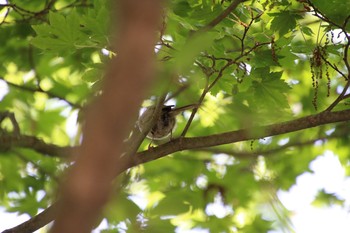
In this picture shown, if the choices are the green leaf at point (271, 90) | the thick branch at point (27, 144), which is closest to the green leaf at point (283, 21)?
the green leaf at point (271, 90)

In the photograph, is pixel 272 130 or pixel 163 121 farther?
pixel 163 121

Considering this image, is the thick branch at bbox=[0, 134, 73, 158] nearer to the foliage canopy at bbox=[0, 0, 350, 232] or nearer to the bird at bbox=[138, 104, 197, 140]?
the foliage canopy at bbox=[0, 0, 350, 232]

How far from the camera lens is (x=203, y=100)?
12.5 ft

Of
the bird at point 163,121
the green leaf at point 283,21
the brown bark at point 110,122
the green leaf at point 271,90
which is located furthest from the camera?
the bird at point 163,121

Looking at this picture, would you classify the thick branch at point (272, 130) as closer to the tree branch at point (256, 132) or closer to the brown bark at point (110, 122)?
the tree branch at point (256, 132)

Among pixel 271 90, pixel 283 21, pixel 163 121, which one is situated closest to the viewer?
pixel 283 21

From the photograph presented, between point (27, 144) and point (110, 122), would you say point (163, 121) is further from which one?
point (110, 122)

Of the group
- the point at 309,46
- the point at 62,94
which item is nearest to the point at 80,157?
the point at 309,46

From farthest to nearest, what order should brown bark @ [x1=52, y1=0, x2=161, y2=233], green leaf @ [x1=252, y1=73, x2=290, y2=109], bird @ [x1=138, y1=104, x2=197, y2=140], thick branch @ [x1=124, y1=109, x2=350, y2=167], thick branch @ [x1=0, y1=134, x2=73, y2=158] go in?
thick branch @ [x1=0, y1=134, x2=73, y2=158] < bird @ [x1=138, y1=104, x2=197, y2=140] < green leaf @ [x1=252, y1=73, x2=290, y2=109] < thick branch @ [x1=124, y1=109, x2=350, y2=167] < brown bark @ [x1=52, y1=0, x2=161, y2=233]

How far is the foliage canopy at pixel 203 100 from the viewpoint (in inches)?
109

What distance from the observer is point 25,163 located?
15.4ft

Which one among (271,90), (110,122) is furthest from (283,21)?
(110,122)

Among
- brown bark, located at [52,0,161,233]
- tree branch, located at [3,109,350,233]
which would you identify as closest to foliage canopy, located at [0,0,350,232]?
tree branch, located at [3,109,350,233]

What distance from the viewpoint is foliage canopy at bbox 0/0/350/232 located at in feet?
9.05
